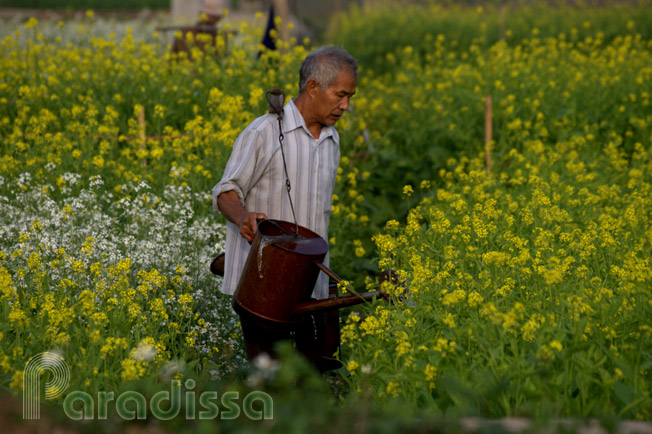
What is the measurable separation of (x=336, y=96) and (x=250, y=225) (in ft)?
2.46

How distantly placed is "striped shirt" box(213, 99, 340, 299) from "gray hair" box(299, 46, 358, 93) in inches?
8.1

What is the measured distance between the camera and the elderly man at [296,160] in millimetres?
3771

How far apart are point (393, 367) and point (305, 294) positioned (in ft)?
1.63

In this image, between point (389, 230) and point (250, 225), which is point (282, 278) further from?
point (389, 230)

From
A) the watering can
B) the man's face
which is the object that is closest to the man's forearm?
the watering can

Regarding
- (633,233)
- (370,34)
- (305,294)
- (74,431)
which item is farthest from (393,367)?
(370,34)

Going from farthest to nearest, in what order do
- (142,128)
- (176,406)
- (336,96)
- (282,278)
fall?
1. (142,128)
2. (336,96)
3. (282,278)
4. (176,406)

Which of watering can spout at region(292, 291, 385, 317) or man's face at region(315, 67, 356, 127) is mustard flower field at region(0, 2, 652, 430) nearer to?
watering can spout at region(292, 291, 385, 317)

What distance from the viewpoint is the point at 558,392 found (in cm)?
298

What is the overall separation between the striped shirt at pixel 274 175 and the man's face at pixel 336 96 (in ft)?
A: 0.42

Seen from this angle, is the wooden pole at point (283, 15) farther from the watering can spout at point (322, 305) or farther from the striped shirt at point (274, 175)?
the watering can spout at point (322, 305)

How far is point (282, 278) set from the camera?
347cm

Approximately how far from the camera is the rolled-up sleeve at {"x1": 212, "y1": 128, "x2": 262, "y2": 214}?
376 cm

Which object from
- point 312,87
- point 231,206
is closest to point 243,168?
point 231,206
